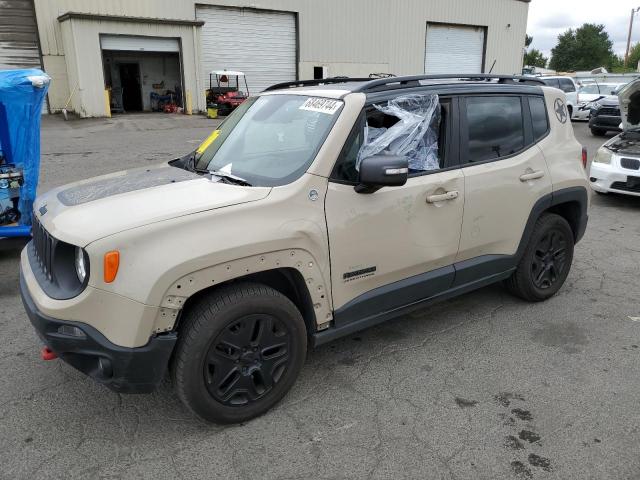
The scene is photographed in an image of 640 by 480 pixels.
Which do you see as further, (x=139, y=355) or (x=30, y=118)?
(x=30, y=118)

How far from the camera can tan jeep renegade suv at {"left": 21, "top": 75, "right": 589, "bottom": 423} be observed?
2469 millimetres

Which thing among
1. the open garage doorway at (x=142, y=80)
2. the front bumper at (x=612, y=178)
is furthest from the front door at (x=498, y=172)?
the open garage doorway at (x=142, y=80)

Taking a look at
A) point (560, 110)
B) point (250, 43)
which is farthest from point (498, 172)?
point (250, 43)

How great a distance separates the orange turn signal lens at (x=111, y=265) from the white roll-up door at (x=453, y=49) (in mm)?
31811

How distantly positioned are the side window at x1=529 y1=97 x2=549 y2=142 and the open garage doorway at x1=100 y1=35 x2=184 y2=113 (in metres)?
24.4

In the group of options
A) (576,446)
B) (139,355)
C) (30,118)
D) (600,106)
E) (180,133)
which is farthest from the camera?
(180,133)

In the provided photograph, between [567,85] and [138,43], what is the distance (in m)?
18.6

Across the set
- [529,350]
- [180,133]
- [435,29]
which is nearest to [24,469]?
[529,350]

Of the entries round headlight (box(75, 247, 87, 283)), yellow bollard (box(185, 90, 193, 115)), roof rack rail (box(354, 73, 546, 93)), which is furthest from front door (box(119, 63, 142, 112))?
round headlight (box(75, 247, 87, 283))

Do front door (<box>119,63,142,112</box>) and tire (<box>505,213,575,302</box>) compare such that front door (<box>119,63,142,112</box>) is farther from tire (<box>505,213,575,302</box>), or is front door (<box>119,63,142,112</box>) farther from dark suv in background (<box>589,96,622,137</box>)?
tire (<box>505,213,575,302</box>)

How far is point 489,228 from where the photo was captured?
3.78m

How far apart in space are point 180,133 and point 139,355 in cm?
1642

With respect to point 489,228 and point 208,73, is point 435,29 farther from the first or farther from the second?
point 489,228

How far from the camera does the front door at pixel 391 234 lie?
3.00 m
